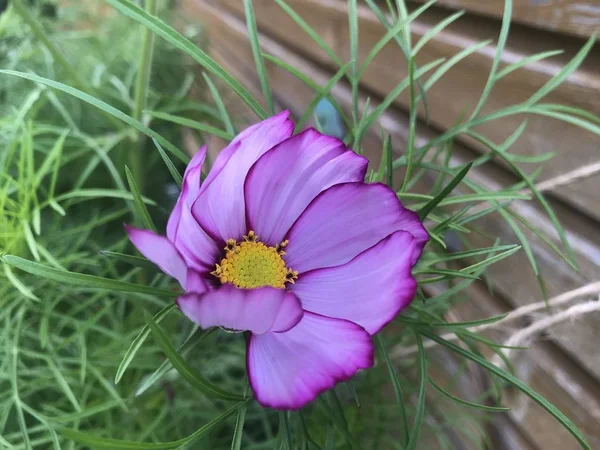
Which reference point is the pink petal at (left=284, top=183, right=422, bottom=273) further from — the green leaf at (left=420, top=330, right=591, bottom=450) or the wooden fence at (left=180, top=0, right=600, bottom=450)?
the wooden fence at (left=180, top=0, right=600, bottom=450)

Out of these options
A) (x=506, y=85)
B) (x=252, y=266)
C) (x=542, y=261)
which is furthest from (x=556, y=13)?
(x=252, y=266)

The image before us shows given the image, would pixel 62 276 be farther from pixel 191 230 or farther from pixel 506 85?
pixel 506 85

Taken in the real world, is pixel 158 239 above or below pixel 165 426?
above

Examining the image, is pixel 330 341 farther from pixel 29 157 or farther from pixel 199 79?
pixel 199 79

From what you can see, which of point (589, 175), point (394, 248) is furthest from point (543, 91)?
point (394, 248)

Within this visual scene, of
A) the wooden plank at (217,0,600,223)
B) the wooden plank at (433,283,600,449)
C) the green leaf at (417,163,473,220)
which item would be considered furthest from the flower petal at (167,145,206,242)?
the wooden plank at (433,283,600,449)

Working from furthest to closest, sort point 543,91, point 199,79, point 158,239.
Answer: point 199,79, point 543,91, point 158,239

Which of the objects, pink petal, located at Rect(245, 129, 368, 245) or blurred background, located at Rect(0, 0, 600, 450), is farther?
blurred background, located at Rect(0, 0, 600, 450)
